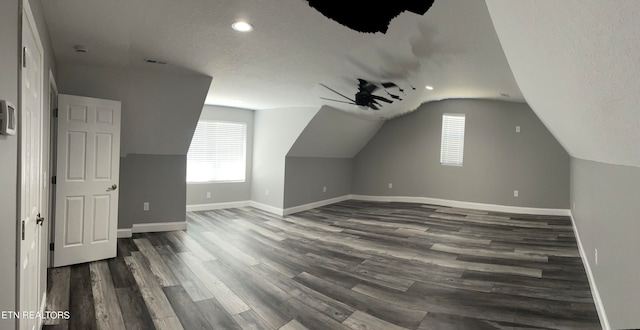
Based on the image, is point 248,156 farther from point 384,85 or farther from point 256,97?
point 384,85

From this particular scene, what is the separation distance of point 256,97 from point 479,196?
18.3ft

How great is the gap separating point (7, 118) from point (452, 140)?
8.10 metres

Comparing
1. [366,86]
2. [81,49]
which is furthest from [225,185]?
[81,49]

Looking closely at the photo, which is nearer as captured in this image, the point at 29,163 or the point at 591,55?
the point at 591,55

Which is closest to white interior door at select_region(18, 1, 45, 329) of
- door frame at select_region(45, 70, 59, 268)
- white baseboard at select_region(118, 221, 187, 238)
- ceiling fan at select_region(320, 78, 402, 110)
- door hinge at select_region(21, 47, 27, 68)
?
door hinge at select_region(21, 47, 27, 68)

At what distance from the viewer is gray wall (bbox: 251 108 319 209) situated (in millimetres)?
6445

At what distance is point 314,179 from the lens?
25.0ft

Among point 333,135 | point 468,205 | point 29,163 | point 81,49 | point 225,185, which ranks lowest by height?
point 468,205

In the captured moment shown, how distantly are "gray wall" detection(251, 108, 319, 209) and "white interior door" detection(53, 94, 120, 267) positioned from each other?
317 centimetres

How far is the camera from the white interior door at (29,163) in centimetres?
149

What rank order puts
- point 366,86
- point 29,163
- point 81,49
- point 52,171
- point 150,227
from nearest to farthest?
point 29,163 < point 81,49 < point 52,171 < point 366,86 < point 150,227

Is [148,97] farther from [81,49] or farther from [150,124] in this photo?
[81,49]

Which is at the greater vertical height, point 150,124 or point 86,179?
point 150,124

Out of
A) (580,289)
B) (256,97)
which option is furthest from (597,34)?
(256,97)
